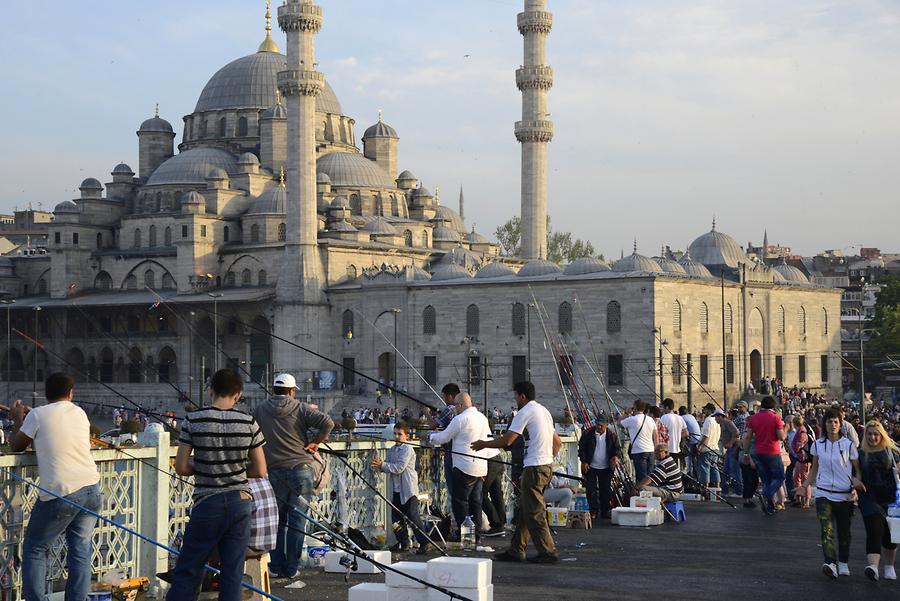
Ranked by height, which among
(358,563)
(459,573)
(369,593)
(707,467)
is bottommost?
(707,467)

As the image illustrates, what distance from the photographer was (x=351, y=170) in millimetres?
62188

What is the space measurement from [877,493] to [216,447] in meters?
5.14

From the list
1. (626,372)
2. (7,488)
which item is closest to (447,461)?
(7,488)

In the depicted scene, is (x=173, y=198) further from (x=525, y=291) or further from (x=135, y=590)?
(x=135, y=590)

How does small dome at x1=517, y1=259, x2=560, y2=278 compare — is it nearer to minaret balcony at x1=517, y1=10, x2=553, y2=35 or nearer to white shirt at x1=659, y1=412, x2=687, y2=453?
minaret balcony at x1=517, y1=10, x2=553, y2=35

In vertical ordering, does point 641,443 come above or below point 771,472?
above

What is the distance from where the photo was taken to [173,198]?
199 ft

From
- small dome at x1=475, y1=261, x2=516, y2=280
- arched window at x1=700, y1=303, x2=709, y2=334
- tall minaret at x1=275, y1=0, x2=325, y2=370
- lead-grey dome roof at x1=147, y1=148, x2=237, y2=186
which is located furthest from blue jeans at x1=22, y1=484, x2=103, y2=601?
lead-grey dome roof at x1=147, y1=148, x2=237, y2=186

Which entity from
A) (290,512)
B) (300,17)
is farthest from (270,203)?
(290,512)

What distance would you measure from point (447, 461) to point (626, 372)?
34260 mm

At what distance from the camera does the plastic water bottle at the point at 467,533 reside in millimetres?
11242

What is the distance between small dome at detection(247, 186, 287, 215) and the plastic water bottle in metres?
45.4

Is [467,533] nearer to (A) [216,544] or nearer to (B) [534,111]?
(A) [216,544]

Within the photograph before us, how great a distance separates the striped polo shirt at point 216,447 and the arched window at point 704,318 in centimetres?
4311
